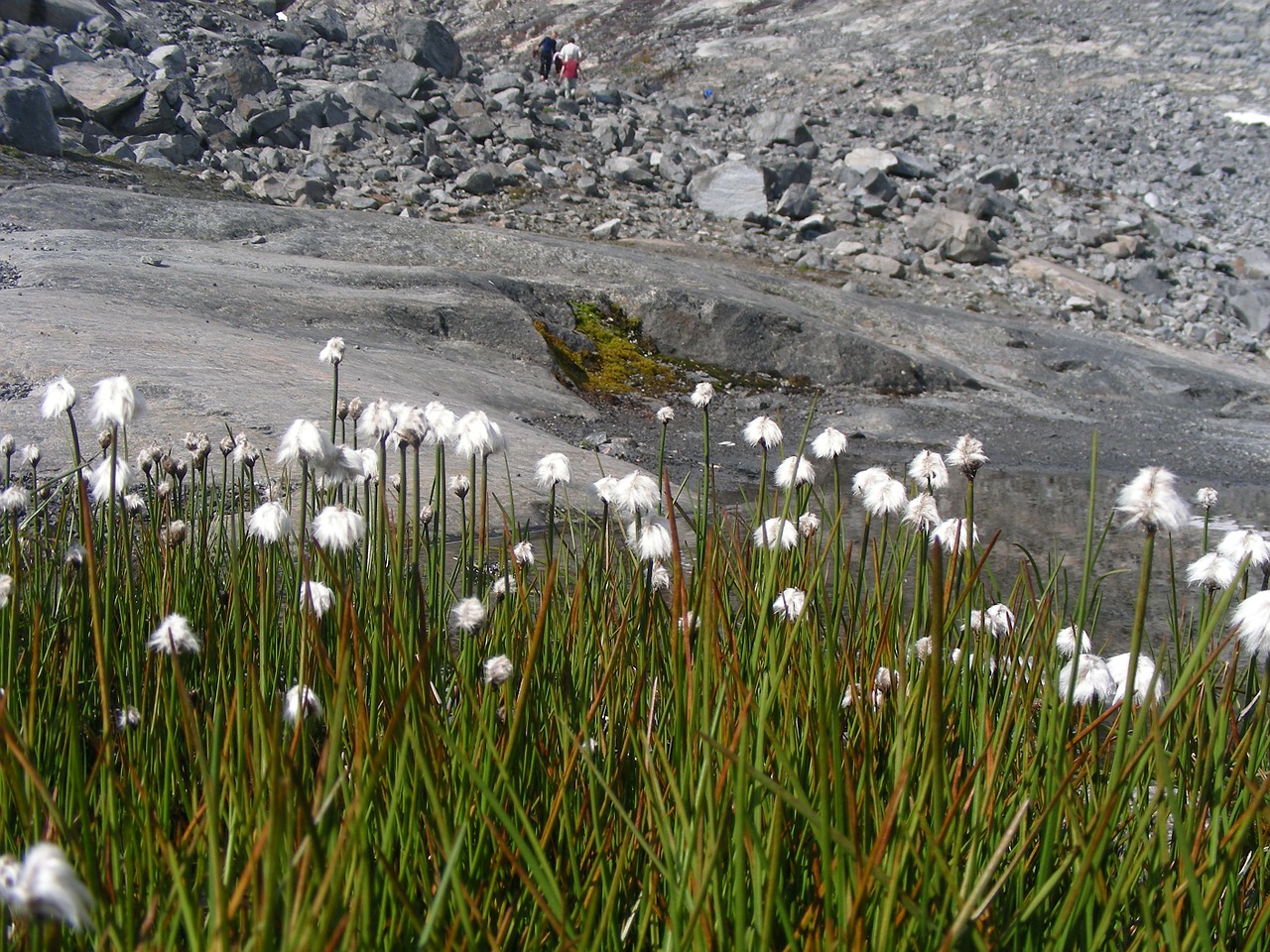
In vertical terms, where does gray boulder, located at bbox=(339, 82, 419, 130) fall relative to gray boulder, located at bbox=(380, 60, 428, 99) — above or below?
below

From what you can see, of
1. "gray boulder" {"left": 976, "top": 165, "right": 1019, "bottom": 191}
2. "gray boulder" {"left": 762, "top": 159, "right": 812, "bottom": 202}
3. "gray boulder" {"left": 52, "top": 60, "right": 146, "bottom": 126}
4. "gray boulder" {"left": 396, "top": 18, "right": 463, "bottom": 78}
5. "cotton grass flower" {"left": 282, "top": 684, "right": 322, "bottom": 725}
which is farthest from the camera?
"gray boulder" {"left": 396, "top": 18, "right": 463, "bottom": 78}

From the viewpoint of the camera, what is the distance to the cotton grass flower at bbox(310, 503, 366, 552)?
1.57 m

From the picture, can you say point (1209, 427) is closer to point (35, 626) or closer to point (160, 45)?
point (35, 626)

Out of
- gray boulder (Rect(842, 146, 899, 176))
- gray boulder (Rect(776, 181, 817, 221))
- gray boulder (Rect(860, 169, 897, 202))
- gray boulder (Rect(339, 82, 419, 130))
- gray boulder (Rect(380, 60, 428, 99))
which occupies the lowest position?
gray boulder (Rect(776, 181, 817, 221))

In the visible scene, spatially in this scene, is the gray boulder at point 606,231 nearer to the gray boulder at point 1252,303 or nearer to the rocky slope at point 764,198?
the rocky slope at point 764,198

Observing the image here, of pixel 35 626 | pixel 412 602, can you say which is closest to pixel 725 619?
pixel 412 602

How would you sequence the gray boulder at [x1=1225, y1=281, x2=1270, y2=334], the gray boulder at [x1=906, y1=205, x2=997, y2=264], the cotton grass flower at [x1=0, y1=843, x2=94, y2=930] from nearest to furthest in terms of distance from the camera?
1. the cotton grass flower at [x1=0, y1=843, x2=94, y2=930]
2. the gray boulder at [x1=1225, y1=281, x2=1270, y2=334]
3. the gray boulder at [x1=906, y1=205, x2=997, y2=264]

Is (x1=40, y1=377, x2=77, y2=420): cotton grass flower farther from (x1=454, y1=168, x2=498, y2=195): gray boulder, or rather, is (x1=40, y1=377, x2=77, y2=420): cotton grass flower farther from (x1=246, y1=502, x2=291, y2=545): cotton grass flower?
(x1=454, y1=168, x2=498, y2=195): gray boulder

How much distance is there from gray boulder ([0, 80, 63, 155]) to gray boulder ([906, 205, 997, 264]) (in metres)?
12.0

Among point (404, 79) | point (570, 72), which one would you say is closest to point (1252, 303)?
point (404, 79)

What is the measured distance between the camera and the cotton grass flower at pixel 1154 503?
1.01 meters

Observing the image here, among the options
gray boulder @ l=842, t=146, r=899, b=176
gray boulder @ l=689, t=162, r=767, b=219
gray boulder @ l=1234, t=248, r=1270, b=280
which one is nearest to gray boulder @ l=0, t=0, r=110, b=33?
gray boulder @ l=689, t=162, r=767, b=219

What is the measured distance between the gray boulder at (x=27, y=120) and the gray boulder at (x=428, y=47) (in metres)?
7.81

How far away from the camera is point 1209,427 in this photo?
Answer: 9.84 m
